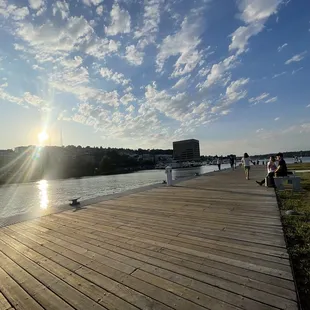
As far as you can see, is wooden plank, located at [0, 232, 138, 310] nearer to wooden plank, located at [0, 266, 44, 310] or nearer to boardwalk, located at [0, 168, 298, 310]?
boardwalk, located at [0, 168, 298, 310]

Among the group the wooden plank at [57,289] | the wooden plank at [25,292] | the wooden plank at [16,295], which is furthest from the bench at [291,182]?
the wooden plank at [16,295]

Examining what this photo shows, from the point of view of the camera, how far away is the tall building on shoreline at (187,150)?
121375 millimetres

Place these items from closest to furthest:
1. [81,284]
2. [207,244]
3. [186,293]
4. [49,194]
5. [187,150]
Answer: [186,293], [81,284], [207,244], [49,194], [187,150]

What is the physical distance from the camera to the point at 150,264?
2.78 m

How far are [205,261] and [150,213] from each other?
9.41 ft

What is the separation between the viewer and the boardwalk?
2084 mm

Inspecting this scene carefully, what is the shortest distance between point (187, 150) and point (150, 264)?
4811 inches

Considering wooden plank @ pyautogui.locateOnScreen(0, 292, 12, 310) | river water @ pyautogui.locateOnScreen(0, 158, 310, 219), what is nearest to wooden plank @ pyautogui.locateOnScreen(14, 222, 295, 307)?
wooden plank @ pyautogui.locateOnScreen(0, 292, 12, 310)

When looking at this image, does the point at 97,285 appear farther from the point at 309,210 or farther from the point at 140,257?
the point at 309,210

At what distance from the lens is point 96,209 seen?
20.9 ft

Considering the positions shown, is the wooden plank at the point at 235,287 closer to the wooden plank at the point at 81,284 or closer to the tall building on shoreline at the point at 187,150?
the wooden plank at the point at 81,284

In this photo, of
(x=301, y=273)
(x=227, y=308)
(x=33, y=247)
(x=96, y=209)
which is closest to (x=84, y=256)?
(x=33, y=247)

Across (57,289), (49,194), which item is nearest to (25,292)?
(57,289)

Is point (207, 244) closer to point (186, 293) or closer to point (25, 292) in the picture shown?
point (186, 293)
